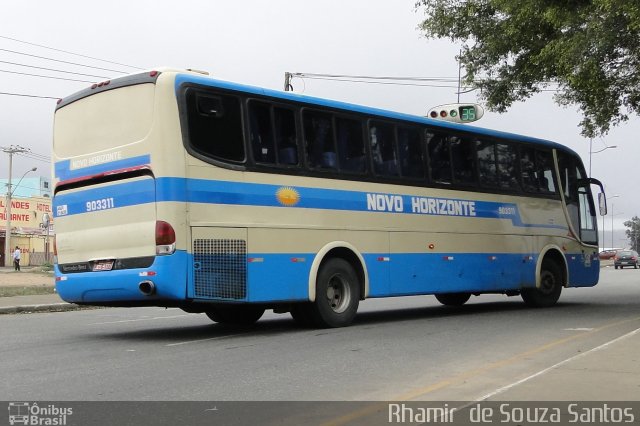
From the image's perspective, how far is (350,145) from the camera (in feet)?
40.0

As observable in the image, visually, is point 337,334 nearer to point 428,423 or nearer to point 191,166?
point 191,166

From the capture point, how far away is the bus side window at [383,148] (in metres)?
12.6

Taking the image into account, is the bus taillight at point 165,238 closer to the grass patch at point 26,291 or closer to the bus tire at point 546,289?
the bus tire at point 546,289

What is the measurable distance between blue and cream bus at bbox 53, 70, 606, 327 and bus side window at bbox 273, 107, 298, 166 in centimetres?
2

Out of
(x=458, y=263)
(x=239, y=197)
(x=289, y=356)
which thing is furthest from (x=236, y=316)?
(x=458, y=263)

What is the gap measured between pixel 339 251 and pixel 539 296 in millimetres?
6623

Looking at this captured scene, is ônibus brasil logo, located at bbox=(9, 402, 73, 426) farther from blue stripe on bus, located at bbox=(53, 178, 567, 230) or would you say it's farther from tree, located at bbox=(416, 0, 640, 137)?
tree, located at bbox=(416, 0, 640, 137)

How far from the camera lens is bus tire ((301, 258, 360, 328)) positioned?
37.8ft

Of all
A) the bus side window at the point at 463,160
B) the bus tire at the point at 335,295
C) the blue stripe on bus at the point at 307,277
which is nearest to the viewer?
the blue stripe on bus at the point at 307,277

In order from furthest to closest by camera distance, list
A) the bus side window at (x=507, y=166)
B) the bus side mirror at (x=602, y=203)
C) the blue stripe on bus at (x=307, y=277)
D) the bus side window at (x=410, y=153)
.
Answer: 1. the bus side mirror at (x=602, y=203)
2. the bus side window at (x=507, y=166)
3. the bus side window at (x=410, y=153)
4. the blue stripe on bus at (x=307, y=277)

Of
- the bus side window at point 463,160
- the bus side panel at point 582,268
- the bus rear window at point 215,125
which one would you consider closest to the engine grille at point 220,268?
the bus rear window at point 215,125

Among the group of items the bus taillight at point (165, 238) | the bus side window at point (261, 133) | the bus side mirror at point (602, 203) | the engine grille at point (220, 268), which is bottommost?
the engine grille at point (220, 268)

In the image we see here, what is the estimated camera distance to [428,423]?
5.52 m

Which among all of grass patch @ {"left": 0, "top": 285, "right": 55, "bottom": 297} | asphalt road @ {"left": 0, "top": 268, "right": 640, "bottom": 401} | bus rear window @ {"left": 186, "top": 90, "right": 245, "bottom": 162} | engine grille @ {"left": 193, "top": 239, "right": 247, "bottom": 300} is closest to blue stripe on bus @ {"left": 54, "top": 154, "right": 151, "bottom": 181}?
bus rear window @ {"left": 186, "top": 90, "right": 245, "bottom": 162}
